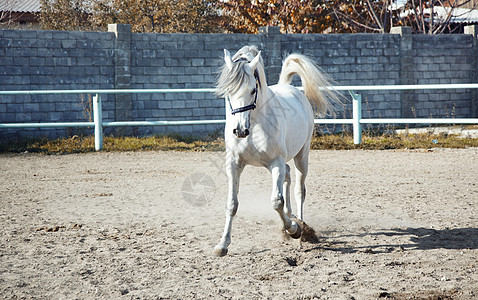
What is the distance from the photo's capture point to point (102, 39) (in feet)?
45.3

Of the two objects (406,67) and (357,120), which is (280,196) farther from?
(406,67)

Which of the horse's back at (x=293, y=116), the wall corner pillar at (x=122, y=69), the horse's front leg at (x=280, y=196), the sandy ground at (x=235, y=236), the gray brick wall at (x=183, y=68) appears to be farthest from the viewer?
the wall corner pillar at (x=122, y=69)

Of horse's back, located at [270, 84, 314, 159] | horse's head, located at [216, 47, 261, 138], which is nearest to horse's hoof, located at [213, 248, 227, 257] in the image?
horse's head, located at [216, 47, 261, 138]

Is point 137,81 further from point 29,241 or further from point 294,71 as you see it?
point 29,241

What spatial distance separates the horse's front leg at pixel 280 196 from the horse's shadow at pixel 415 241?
22 cm

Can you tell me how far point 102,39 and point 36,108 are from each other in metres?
2.38

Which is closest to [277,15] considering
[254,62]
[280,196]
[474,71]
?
[474,71]

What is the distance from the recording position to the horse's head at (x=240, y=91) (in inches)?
158

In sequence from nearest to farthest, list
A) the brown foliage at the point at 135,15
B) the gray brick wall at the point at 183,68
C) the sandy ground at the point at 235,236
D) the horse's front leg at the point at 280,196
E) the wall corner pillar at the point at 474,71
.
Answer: the sandy ground at the point at 235,236, the horse's front leg at the point at 280,196, the gray brick wall at the point at 183,68, the wall corner pillar at the point at 474,71, the brown foliage at the point at 135,15

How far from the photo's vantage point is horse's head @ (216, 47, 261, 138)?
4020mm

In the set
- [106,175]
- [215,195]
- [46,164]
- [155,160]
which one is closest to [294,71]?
[215,195]

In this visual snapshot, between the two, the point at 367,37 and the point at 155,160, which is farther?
the point at 367,37

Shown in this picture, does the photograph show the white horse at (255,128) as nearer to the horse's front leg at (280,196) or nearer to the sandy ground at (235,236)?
the horse's front leg at (280,196)

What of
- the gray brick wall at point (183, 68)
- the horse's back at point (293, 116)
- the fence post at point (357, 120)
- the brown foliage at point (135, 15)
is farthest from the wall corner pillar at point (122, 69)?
the horse's back at point (293, 116)
